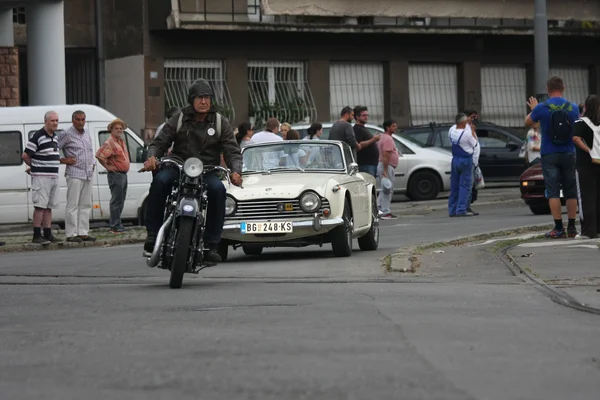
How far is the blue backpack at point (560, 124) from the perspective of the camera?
55.1ft

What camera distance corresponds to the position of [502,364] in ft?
23.0

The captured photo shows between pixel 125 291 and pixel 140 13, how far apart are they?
26310 mm

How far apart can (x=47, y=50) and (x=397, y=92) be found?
13.7m

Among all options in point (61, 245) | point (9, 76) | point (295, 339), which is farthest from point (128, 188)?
point (295, 339)

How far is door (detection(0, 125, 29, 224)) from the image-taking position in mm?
23172

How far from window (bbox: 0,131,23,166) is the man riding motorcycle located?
11.6m

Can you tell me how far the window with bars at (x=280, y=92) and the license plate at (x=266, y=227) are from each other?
23304 mm


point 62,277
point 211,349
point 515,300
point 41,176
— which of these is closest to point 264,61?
point 41,176

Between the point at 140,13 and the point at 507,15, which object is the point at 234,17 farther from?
the point at 507,15

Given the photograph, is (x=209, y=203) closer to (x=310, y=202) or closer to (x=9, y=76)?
(x=310, y=202)

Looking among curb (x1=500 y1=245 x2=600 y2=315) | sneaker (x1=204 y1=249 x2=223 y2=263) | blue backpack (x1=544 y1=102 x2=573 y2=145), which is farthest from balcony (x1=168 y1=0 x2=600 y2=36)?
sneaker (x1=204 y1=249 x2=223 y2=263)

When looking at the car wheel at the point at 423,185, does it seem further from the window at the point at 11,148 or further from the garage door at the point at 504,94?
the garage door at the point at 504,94

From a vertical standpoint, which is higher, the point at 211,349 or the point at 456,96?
the point at 456,96

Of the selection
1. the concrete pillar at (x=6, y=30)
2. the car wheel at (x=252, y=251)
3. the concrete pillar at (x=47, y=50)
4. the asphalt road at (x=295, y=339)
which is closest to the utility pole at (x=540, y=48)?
the concrete pillar at (x=47, y=50)
